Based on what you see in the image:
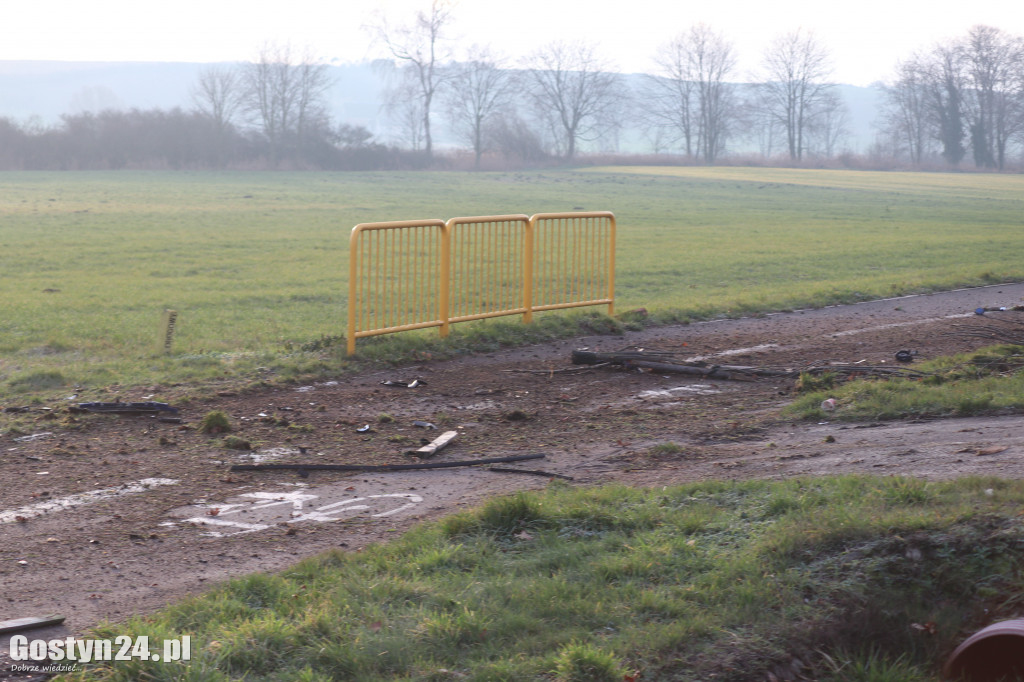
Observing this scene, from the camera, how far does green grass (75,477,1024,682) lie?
3713 millimetres

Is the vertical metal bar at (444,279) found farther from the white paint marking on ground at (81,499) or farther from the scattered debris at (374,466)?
the white paint marking on ground at (81,499)

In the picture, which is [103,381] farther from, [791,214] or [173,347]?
[791,214]

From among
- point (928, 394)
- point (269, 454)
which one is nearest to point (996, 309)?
point (928, 394)

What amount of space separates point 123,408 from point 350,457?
215 centimetres

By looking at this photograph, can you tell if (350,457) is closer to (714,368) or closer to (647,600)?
(647,600)

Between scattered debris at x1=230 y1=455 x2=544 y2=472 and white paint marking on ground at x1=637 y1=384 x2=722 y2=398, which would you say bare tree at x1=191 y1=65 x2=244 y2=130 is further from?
scattered debris at x1=230 y1=455 x2=544 y2=472

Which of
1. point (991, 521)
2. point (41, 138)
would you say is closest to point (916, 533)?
point (991, 521)

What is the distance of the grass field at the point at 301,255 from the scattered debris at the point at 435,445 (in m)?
2.59

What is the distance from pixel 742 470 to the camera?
5.88 metres

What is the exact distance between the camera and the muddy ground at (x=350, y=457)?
4738 millimetres

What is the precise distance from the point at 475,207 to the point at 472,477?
32.0 meters

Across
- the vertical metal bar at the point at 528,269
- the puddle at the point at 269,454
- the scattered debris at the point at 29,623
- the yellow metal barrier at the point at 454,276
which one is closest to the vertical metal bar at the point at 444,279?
the yellow metal barrier at the point at 454,276

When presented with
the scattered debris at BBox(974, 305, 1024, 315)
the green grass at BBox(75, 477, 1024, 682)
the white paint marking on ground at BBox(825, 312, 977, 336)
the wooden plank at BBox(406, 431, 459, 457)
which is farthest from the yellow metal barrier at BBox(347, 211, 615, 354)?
the green grass at BBox(75, 477, 1024, 682)

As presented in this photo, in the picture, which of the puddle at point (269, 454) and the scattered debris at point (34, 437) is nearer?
the puddle at point (269, 454)
